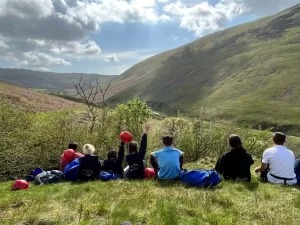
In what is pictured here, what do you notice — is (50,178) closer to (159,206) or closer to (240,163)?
(159,206)

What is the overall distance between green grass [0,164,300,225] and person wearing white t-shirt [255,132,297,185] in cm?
98

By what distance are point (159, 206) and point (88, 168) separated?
6.16 m

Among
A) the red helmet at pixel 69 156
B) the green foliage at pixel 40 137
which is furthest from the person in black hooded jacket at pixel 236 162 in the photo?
the green foliage at pixel 40 137

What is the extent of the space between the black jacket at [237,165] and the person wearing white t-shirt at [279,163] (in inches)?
27.3

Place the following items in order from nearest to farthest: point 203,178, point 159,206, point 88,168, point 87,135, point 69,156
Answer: point 159,206, point 203,178, point 88,168, point 69,156, point 87,135

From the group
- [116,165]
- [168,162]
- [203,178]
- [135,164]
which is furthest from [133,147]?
[203,178]

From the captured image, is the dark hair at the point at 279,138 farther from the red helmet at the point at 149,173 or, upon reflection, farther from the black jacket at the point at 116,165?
the black jacket at the point at 116,165

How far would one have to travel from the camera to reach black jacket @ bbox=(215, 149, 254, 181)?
12.1 meters

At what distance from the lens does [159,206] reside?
7719 millimetres

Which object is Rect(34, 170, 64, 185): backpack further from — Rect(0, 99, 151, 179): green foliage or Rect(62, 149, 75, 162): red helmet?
Rect(0, 99, 151, 179): green foliage

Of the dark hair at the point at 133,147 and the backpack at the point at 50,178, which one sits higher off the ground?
the dark hair at the point at 133,147

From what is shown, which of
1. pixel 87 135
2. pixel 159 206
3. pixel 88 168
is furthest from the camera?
pixel 87 135

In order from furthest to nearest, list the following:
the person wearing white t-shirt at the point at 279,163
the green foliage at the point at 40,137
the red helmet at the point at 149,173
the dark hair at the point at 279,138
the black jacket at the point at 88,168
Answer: the green foliage at the point at 40,137 < the red helmet at the point at 149,173 < the black jacket at the point at 88,168 < the dark hair at the point at 279,138 < the person wearing white t-shirt at the point at 279,163

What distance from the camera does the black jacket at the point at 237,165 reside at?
1214cm
